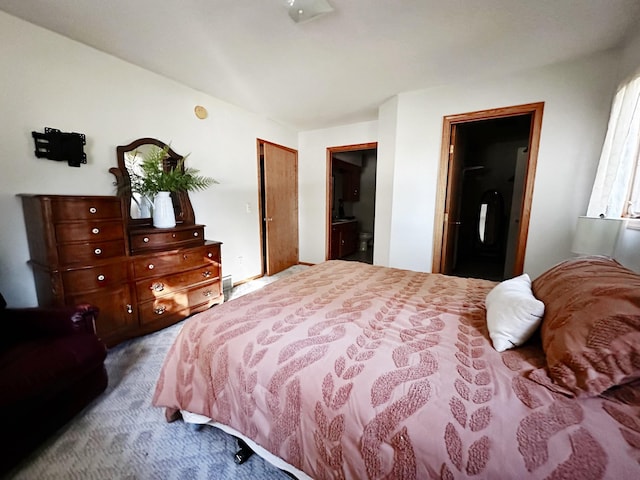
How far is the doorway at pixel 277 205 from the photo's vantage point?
151 inches

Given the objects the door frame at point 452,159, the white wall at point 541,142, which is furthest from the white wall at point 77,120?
the door frame at point 452,159

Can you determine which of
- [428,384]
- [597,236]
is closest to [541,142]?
[597,236]

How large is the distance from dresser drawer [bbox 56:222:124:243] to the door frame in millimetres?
3161

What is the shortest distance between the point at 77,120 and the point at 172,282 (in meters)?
1.55

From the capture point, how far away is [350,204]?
6293mm

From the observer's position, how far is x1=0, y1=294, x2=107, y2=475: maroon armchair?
3.58 feet

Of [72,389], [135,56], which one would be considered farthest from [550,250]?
[135,56]

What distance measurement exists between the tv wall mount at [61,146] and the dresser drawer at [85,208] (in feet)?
1.69

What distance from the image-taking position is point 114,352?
2021 mm

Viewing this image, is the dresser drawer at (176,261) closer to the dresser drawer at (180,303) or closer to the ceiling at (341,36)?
the dresser drawer at (180,303)

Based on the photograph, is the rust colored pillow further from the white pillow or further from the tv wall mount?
the tv wall mount

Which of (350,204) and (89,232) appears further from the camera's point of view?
(350,204)

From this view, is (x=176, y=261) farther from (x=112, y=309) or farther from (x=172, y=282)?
(x=112, y=309)

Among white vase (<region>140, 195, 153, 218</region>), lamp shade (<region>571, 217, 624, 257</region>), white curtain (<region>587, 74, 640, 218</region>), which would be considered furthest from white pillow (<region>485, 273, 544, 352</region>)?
white vase (<region>140, 195, 153, 218</region>)
